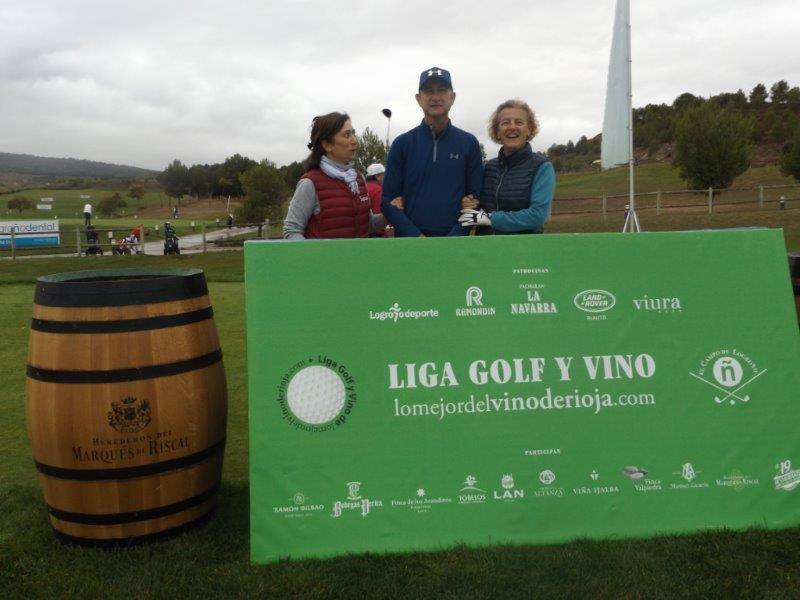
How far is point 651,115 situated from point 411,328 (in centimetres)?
8843

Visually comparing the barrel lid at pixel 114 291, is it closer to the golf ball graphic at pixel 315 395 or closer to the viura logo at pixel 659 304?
the golf ball graphic at pixel 315 395

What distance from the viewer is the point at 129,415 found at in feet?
8.46

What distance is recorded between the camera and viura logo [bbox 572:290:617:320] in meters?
2.63

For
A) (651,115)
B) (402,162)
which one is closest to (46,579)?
(402,162)

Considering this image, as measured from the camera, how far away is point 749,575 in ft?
7.39

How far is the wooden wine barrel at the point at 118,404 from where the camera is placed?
2.56 m

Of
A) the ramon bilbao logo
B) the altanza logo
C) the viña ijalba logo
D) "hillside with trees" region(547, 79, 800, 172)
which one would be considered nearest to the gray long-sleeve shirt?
the altanza logo

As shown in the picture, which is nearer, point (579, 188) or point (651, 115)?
point (579, 188)

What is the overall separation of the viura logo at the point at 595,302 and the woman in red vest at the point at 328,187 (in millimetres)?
1396

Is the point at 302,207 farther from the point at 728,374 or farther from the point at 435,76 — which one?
the point at 728,374

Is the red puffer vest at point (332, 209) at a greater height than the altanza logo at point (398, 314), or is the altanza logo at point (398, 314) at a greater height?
the red puffer vest at point (332, 209)

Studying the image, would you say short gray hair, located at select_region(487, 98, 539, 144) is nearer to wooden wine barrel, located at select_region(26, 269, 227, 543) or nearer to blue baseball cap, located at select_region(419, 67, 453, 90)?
blue baseball cap, located at select_region(419, 67, 453, 90)

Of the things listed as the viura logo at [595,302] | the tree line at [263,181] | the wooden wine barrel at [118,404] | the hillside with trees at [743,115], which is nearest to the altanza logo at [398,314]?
the viura logo at [595,302]

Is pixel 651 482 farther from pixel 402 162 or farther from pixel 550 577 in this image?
pixel 402 162
